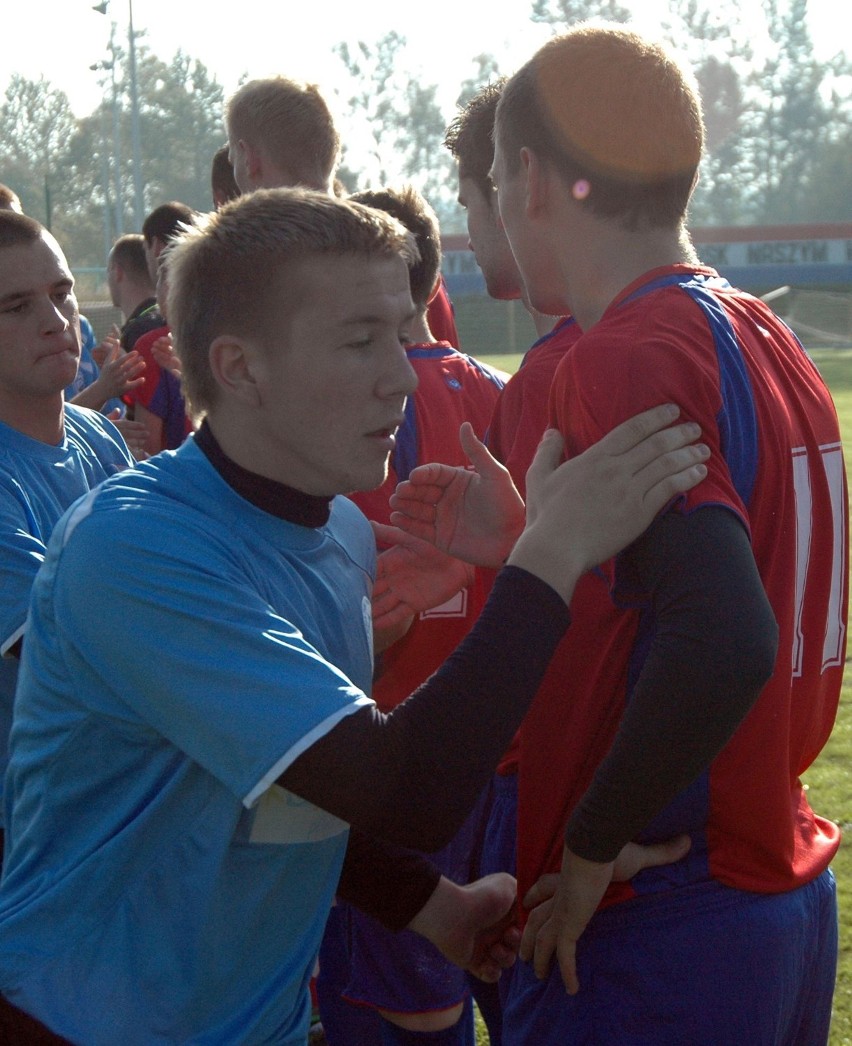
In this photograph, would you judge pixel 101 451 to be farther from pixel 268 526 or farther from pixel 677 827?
pixel 677 827

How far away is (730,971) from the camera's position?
1974 mm

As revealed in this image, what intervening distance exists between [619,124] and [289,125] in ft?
8.83

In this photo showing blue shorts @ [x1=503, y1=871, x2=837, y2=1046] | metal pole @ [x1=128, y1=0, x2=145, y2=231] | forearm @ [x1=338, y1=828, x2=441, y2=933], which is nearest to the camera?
blue shorts @ [x1=503, y1=871, x2=837, y2=1046]

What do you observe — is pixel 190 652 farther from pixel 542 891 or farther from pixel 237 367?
pixel 542 891

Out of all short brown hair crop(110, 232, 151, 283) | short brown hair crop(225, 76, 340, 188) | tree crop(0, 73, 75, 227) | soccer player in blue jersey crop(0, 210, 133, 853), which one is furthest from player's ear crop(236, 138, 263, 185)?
tree crop(0, 73, 75, 227)

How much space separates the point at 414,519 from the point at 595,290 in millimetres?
527

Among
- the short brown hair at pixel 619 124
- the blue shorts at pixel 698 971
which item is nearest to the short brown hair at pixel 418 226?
the short brown hair at pixel 619 124

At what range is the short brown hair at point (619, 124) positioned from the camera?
2.02 meters

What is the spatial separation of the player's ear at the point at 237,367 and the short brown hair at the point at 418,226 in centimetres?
178

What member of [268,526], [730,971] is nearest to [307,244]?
[268,526]

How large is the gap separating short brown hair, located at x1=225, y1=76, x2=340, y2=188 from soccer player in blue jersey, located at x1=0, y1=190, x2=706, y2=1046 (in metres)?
2.46

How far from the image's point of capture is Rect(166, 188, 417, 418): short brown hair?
2043 mm

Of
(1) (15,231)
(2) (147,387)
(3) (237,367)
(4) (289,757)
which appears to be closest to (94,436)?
(1) (15,231)

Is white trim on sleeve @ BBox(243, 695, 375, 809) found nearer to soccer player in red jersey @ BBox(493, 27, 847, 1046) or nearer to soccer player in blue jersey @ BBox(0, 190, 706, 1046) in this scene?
soccer player in blue jersey @ BBox(0, 190, 706, 1046)
